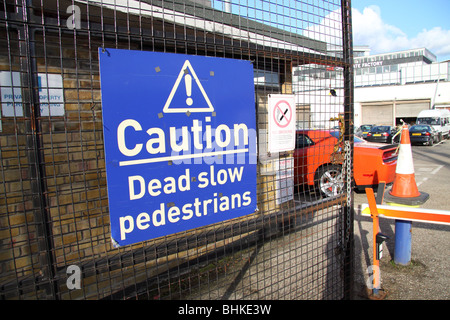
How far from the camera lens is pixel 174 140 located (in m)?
1.70

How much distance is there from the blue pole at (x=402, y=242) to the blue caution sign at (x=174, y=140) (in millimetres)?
2549

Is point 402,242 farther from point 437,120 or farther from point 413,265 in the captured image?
point 437,120

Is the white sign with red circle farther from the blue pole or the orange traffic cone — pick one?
the blue pole

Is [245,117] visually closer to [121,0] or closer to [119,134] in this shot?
[119,134]

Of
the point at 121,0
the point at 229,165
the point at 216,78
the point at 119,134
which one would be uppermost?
the point at 121,0

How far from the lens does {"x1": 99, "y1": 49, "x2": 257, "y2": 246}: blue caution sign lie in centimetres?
156

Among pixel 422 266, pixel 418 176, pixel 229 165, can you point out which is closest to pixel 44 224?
pixel 229 165

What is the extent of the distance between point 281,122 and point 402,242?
2468mm

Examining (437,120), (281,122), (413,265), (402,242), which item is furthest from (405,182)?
(437,120)

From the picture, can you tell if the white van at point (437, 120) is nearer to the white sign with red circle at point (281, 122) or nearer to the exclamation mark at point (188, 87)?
the white sign with red circle at point (281, 122)

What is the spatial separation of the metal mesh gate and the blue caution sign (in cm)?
11

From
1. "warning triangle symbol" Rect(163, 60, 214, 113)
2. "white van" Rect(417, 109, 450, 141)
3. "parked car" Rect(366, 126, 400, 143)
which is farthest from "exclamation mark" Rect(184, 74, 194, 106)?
"white van" Rect(417, 109, 450, 141)

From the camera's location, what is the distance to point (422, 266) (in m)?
3.81
